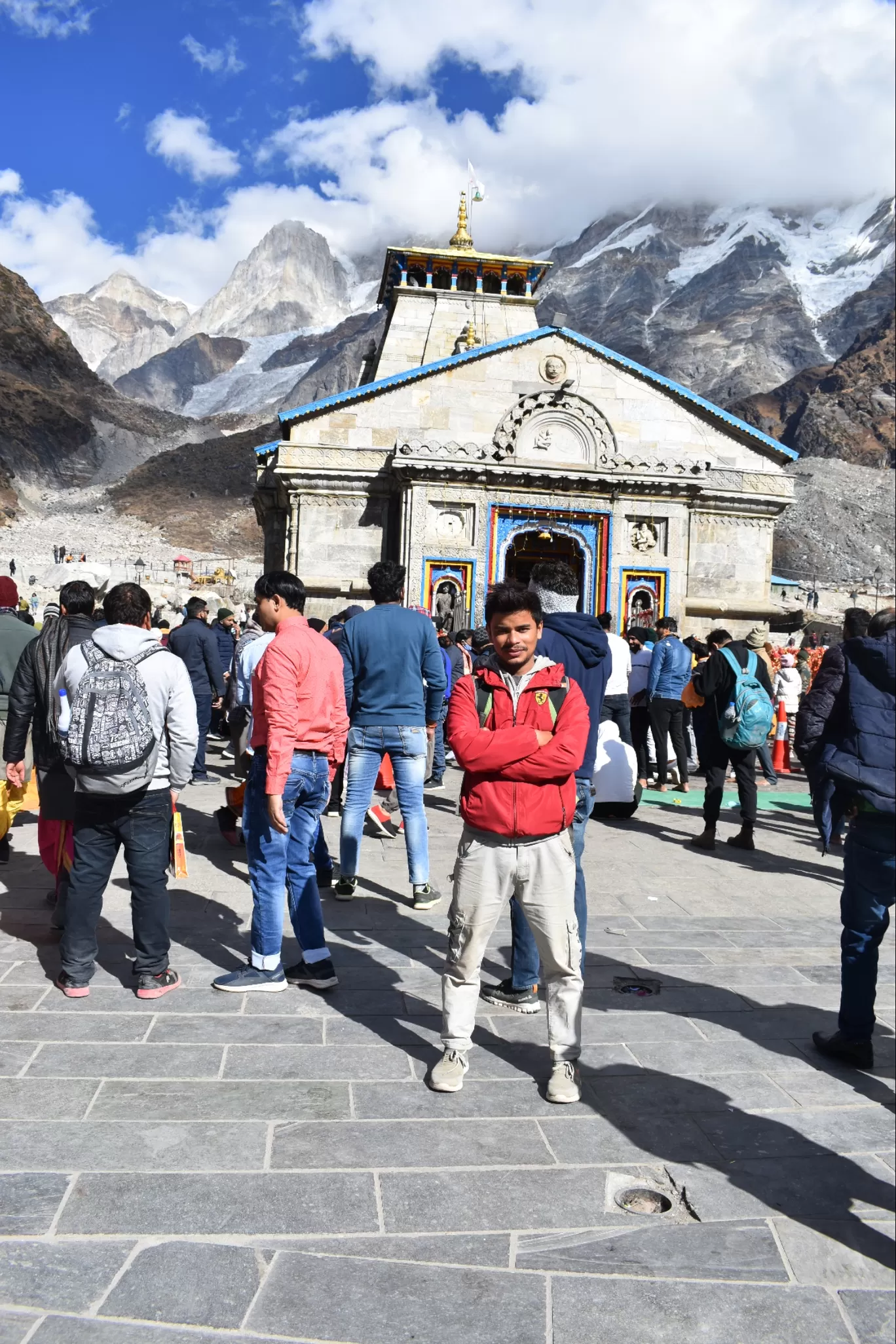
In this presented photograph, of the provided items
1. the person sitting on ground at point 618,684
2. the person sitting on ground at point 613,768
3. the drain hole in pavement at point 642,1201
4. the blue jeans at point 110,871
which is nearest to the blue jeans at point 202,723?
the person sitting on ground at point 618,684

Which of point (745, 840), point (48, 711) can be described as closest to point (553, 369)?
point (745, 840)

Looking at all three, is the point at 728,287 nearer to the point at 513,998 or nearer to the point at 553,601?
the point at 553,601

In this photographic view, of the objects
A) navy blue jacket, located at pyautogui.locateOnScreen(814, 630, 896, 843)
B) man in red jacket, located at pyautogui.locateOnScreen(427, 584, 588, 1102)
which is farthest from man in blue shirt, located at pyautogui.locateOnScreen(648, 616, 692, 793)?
man in red jacket, located at pyautogui.locateOnScreen(427, 584, 588, 1102)

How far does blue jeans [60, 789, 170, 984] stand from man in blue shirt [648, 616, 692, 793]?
6.93 m

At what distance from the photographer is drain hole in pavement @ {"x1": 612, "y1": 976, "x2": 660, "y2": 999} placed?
4.90 m

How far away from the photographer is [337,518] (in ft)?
68.0

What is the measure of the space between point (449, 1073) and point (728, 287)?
168 metres

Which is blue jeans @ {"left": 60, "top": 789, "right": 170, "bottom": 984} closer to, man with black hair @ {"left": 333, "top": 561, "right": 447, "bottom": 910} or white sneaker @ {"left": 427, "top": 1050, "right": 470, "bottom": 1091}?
white sneaker @ {"left": 427, "top": 1050, "right": 470, "bottom": 1091}

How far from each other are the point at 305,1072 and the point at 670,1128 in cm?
139

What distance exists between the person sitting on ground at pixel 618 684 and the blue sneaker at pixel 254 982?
2303mm

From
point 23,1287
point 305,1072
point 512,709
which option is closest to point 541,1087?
point 305,1072

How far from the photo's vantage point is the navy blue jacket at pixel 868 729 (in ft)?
12.5

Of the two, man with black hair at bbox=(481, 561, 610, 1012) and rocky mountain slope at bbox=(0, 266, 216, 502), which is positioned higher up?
rocky mountain slope at bbox=(0, 266, 216, 502)

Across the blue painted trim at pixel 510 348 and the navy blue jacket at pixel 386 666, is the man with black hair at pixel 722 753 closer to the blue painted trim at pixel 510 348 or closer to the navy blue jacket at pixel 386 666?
the navy blue jacket at pixel 386 666
